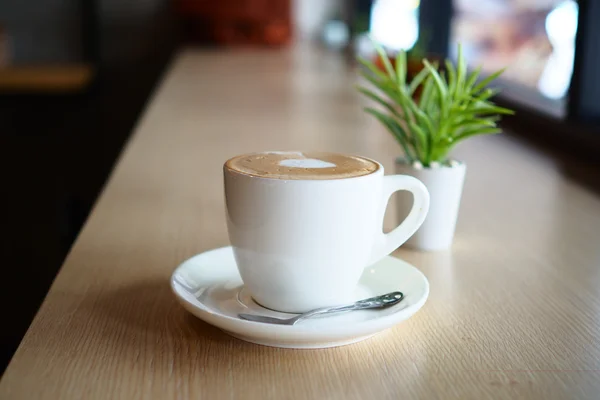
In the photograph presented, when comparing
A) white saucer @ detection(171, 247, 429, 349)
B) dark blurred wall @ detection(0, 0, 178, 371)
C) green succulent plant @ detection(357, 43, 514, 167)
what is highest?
green succulent plant @ detection(357, 43, 514, 167)

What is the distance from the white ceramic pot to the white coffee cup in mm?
201

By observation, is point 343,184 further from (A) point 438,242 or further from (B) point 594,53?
(B) point 594,53

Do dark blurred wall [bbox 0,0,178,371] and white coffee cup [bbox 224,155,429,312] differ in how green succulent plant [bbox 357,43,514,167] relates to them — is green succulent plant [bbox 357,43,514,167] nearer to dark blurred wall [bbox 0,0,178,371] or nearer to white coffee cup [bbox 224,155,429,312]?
white coffee cup [bbox 224,155,429,312]


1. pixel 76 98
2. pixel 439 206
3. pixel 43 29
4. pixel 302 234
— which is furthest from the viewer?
pixel 43 29

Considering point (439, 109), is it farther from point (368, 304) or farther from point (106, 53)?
point (106, 53)

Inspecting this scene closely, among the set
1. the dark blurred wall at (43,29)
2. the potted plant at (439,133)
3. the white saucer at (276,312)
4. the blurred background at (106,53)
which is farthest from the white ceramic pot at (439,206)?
the dark blurred wall at (43,29)

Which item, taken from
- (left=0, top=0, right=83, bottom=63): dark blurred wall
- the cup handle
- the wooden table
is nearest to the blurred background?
(left=0, top=0, right=83, bottom=63): dark blurred wall

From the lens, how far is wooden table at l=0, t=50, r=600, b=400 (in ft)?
1.61

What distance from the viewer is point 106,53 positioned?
13.0 feet

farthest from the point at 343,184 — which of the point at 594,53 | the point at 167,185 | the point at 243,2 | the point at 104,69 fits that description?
the point at 104,69

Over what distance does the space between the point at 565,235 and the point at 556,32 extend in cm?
104

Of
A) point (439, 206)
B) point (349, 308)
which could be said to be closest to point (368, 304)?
point (349, 308)

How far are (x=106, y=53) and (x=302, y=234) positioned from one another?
12.0ft

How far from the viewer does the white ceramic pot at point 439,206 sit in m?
0.77
